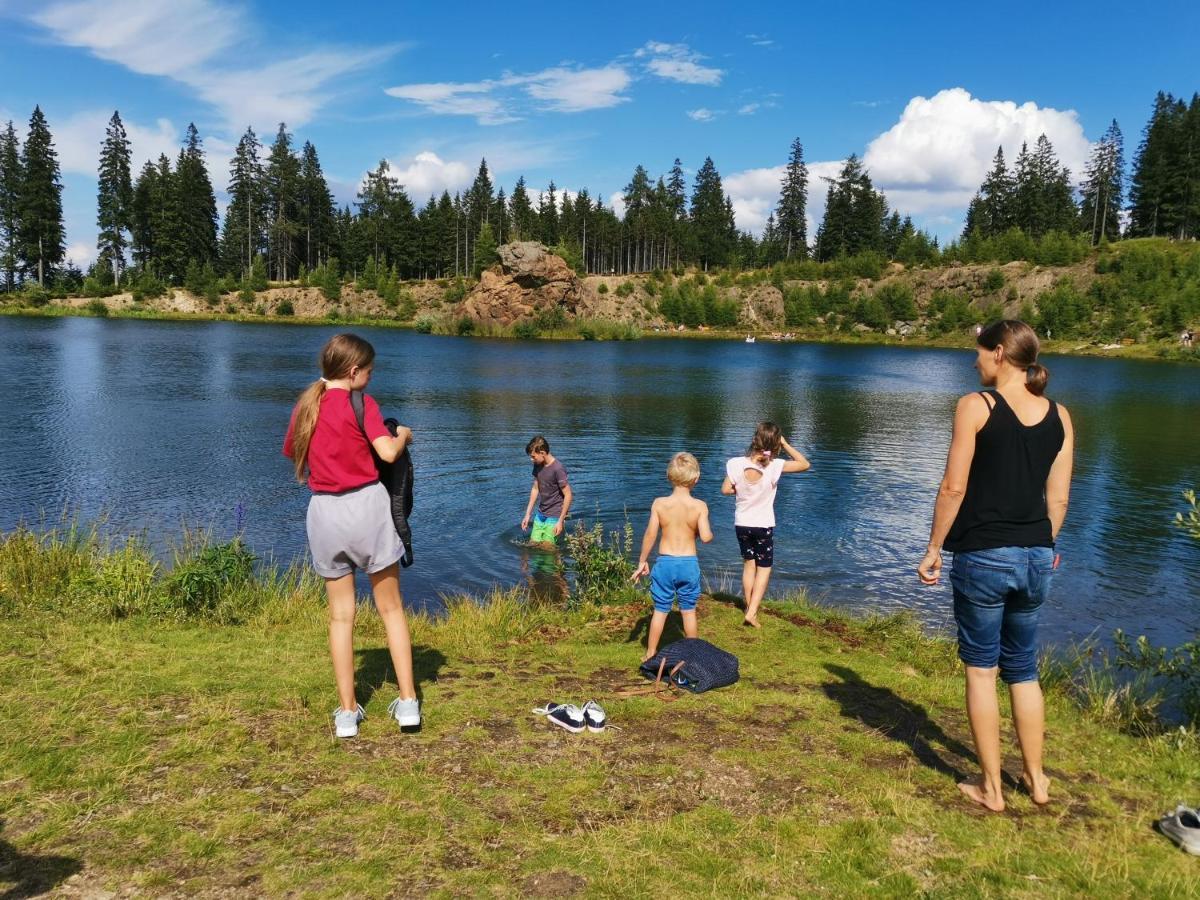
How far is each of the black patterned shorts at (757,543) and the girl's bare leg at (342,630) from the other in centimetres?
466

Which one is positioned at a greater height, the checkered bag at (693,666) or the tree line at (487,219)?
the tree line at (487,219)

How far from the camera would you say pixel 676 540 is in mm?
7398

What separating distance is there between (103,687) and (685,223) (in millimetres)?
142396

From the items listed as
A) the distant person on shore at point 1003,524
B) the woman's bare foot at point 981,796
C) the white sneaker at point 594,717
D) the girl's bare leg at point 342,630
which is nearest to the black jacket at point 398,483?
the girl's bare leg at point 342,630

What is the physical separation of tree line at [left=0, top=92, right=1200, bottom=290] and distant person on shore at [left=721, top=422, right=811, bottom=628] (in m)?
99.9

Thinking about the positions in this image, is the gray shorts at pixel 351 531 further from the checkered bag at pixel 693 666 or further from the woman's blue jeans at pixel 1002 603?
the woman's blue jeans at pixel 1002 603

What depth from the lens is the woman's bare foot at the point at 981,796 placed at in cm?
485

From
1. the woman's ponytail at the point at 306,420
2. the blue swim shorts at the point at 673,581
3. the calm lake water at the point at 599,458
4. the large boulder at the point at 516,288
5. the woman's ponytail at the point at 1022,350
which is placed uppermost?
the large boulder at the point at 516,288

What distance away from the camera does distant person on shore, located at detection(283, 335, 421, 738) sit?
527cm

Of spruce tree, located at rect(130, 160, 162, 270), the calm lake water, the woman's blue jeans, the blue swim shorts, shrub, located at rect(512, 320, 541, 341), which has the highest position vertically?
spruce tree, located at rect(130, 160, 162, 270)

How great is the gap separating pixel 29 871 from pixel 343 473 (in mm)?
2590

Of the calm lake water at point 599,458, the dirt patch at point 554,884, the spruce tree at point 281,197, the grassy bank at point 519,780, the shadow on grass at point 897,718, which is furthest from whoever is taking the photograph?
the spruce tree at point 281,197

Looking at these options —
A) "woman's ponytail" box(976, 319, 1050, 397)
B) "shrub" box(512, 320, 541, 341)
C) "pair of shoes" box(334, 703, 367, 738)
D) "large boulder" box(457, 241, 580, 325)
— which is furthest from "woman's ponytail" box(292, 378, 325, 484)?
"large boulder" box(457, 241, 580, 325)

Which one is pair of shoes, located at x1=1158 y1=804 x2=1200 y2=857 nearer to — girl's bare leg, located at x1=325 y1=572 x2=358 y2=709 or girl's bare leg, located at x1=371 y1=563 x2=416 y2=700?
girl's bare leg, located at x1=371 y1=563 x2=416 y2=700
